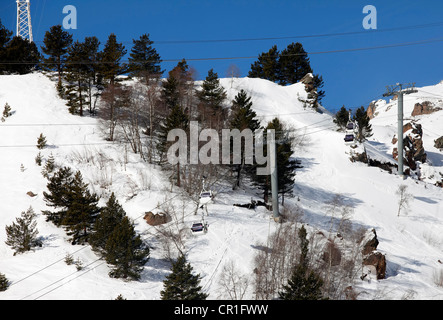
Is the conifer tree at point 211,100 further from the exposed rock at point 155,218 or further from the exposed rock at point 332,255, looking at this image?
the exposed rock at point 332,255

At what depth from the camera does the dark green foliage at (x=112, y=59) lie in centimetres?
5531

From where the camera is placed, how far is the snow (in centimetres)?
2497

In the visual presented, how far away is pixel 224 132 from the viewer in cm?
4316

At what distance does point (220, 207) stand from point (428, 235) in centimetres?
2390

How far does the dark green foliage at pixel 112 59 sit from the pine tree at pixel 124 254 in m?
35.1

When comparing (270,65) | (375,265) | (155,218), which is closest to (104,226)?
(155,218)

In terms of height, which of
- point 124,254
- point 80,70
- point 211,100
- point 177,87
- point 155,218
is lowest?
point 124,254

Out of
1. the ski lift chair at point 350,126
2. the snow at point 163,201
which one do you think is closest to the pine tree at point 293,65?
the snow at point 163,201

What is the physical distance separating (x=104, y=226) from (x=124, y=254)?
2911mm

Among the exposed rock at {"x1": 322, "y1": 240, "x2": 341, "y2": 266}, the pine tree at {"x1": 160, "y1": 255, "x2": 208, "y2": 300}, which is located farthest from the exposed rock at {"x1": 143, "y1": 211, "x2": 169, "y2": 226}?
the exposed rock at {"x1": 322, "y1": 240, "x2": 341, "y2": 266}

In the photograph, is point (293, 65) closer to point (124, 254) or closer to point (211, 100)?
point (211, 100)

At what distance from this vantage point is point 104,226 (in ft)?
86.7
